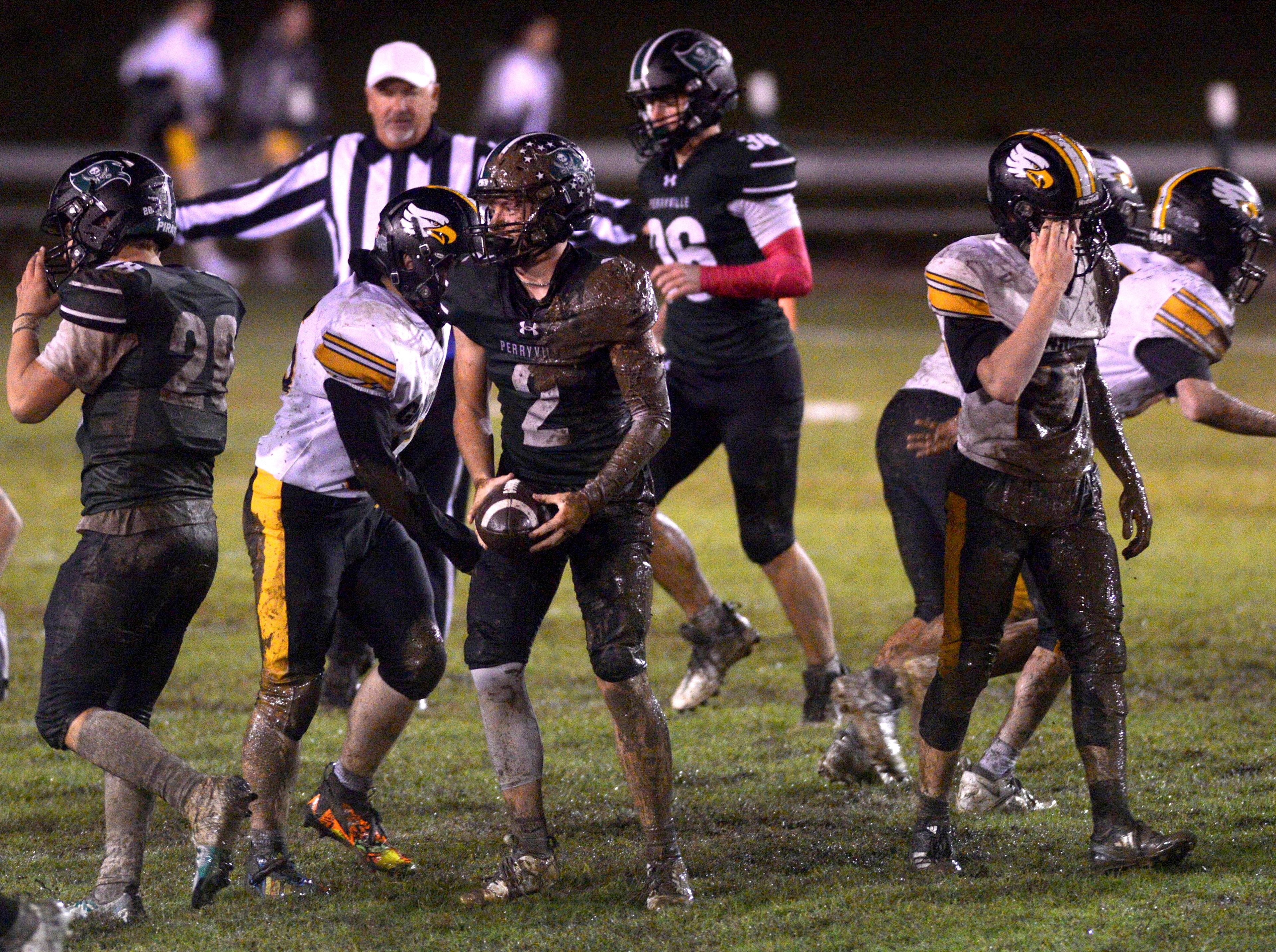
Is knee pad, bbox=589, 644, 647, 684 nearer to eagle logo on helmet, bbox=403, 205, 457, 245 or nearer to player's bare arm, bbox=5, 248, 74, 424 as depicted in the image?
eagle logo on helmet, bbox=403, 205, 457, 245

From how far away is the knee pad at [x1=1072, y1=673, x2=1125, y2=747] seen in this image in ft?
12.7

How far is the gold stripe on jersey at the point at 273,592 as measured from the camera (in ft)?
12.9

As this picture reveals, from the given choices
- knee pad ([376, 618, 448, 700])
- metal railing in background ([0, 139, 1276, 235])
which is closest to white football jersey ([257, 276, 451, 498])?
knee pad ([376, 618, 448, 700])

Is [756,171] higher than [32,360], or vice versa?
[756,171]

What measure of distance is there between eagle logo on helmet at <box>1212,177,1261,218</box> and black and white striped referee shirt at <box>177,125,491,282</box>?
7.23 ft

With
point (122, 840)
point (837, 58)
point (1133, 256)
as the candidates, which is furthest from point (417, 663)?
point (837, 58)

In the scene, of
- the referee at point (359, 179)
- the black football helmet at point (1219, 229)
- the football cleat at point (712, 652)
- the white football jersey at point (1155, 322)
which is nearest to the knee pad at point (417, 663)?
the referee at point (359, 179)

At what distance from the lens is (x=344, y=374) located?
382 cm

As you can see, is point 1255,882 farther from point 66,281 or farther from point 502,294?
point 66,281

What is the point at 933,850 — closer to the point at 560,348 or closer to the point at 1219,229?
the point at 560,348

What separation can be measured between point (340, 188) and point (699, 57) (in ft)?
4.02

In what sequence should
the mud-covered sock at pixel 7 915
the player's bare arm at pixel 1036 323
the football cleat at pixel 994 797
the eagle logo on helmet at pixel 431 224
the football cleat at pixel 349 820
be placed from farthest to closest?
the football cleat at pixel 994 797
the football cleat at pixel 349 820
the eagle logo on helmet at pixel 431 224
the player's bare arm at pixel 1036 323
the mud-covered sock at pixel 7 915

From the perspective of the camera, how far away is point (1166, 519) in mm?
8250

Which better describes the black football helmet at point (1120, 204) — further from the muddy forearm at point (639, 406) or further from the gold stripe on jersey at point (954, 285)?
the muddy forearm at point (639, 406)
